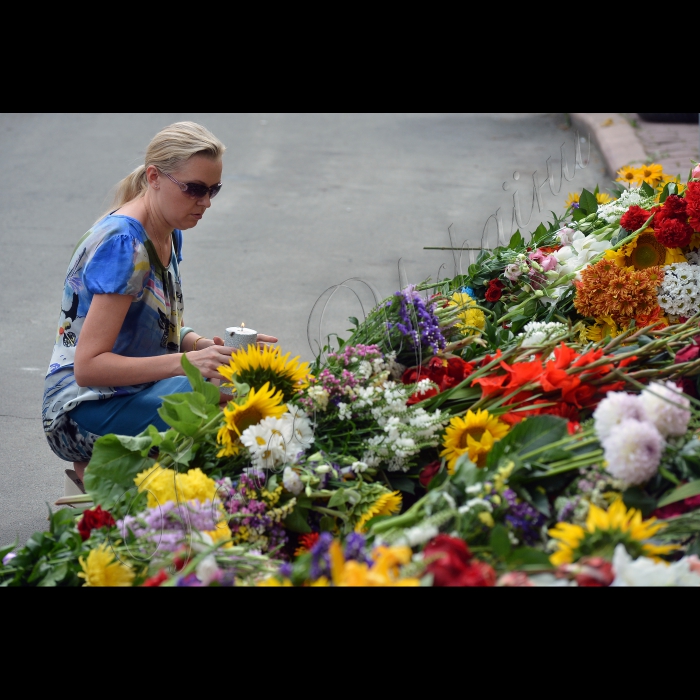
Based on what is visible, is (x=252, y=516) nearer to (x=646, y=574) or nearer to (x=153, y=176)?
(x=646, y=574)

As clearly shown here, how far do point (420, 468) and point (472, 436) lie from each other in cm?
13

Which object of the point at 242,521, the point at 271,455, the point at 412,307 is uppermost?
the point at 412,307

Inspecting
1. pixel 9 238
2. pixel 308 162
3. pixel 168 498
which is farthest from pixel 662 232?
pixel 308 162

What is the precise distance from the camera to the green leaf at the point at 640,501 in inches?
52.1

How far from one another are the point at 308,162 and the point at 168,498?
6820 millimetres

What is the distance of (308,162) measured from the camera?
7.99 m

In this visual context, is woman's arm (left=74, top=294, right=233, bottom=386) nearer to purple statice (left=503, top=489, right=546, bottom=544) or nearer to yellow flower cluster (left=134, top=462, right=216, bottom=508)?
yellow flower cluster (left=134, top=462, right=216, bottom=508)

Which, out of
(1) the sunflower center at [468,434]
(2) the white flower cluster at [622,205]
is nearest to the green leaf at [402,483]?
(1) the sunflower center at [468,434]

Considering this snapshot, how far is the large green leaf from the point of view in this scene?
145 centimetres

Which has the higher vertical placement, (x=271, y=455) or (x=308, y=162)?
(x=308, y=162)

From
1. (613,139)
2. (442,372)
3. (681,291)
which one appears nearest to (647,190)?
(681,291)

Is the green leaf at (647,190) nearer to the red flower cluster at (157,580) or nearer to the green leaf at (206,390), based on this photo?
the green leaf at (206,390)

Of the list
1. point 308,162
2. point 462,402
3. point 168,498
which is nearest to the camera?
point 168,498
